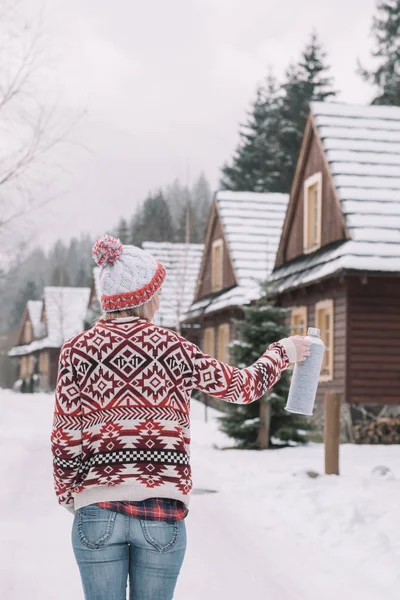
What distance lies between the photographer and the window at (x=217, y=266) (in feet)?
102

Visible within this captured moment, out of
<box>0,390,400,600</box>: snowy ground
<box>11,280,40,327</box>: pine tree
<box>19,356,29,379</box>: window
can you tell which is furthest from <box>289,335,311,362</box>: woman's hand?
A: <box>11,280,40,327</box>: pine tree

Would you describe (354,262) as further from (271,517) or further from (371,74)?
(371,74)

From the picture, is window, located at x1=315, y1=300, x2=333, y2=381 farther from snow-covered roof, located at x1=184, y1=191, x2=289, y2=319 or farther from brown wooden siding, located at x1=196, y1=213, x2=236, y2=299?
brown wooden siding, located at x1=196, y1=213, x2=236, y2=299

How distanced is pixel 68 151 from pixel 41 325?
168 ft

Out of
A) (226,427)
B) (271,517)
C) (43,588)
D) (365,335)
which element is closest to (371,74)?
(365,335)

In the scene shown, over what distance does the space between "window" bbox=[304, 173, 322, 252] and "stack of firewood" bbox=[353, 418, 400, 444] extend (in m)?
4.86

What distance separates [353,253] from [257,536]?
9.99 m

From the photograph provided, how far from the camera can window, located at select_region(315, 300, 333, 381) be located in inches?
756

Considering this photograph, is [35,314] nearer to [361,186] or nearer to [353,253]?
[361,186]

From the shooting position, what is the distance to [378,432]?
695 inches

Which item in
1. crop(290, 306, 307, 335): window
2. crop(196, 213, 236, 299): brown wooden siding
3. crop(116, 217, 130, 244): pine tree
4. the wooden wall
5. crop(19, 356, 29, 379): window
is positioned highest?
crop(116, 217, 130, 244): pine tree

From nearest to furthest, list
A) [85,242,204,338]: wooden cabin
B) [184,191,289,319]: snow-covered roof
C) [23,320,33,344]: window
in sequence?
[184,191,289,319]: snow-covered roof < [85,242,204,338]: wooden cabin < [23,320,33,344]: window

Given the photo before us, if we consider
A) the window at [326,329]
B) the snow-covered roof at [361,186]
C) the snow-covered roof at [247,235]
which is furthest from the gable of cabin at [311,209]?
the snow-covered roof at [247,235]

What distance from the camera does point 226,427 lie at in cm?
1634
